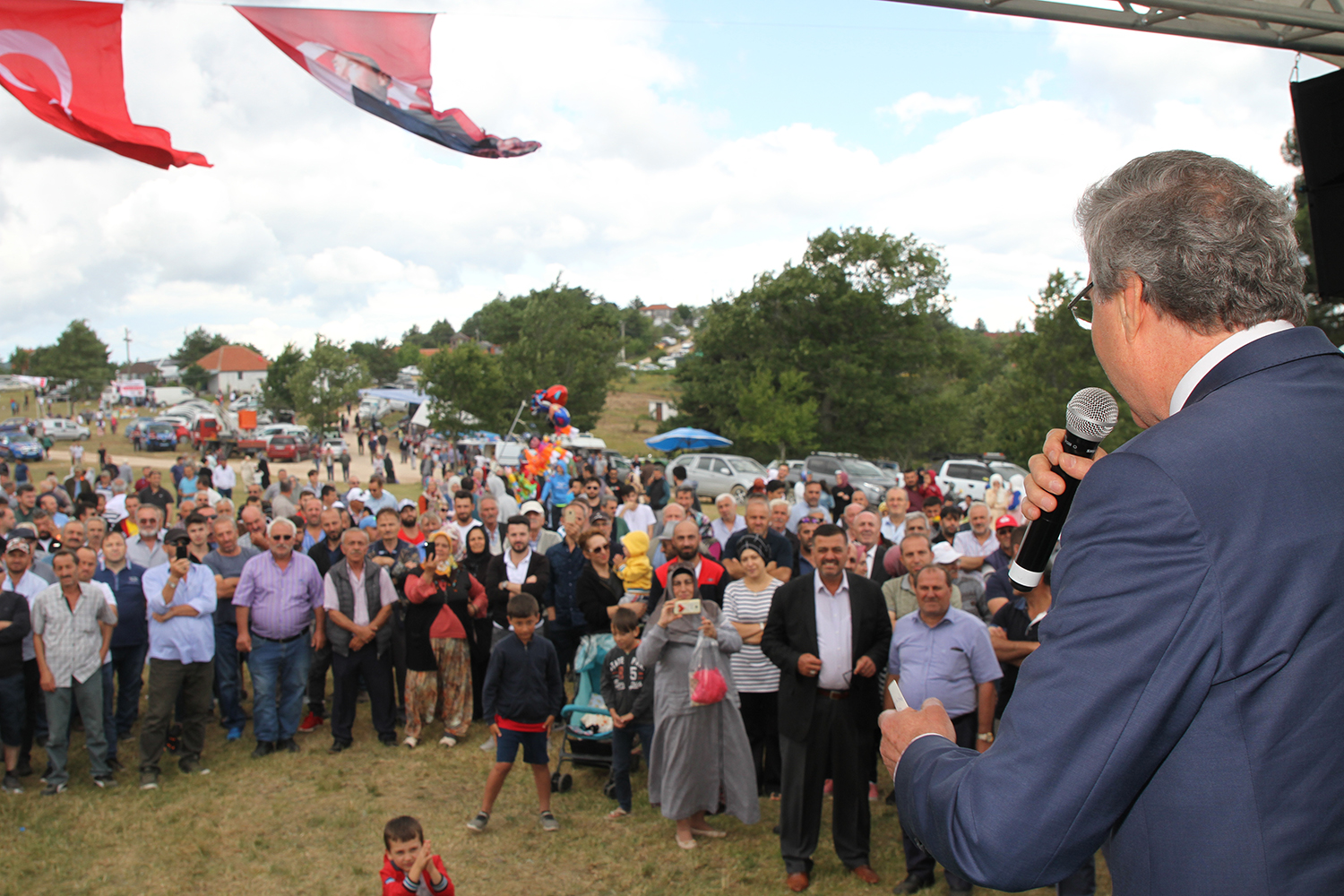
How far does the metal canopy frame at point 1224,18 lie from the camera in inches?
155

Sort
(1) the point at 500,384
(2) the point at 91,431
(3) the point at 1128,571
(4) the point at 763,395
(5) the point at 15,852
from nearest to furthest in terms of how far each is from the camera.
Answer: (3) the point at 1128,571 < (5) the point at 15,852 < (4) the point at 763,395 < (1) the point at 500,384 < (2) the point at 91,431

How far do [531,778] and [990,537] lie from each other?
4.82 metres

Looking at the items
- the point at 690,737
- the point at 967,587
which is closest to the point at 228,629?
the point at 690,737

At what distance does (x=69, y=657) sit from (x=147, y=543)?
4.95 feet

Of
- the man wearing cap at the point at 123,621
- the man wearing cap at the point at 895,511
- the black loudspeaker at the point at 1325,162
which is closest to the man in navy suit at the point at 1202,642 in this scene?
the black loudspeaker at the point at 1325,162

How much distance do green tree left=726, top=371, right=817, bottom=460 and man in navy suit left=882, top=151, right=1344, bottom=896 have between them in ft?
104

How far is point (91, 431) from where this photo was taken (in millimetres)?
47688

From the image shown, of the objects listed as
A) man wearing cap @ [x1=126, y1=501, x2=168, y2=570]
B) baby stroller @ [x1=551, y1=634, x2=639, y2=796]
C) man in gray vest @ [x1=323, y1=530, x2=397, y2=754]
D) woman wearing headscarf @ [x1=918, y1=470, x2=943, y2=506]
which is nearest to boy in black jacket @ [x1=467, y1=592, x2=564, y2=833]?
baby stroller @ [x1=551, y1=634, x2=639, y2=796]

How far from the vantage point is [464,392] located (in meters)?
35.8

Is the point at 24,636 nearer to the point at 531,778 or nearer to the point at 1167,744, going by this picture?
the point at 531,778

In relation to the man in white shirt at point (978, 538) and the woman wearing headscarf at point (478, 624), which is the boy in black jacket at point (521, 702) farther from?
the man in white shirt at point (978, 538)

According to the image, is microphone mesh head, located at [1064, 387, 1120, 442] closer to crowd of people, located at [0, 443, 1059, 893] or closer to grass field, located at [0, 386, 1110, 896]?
crowd of people, located at [0, 443, 1059, 893]

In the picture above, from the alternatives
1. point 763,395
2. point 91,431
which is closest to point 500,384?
point 763,395

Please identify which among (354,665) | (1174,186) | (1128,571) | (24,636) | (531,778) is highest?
(1174,186)
